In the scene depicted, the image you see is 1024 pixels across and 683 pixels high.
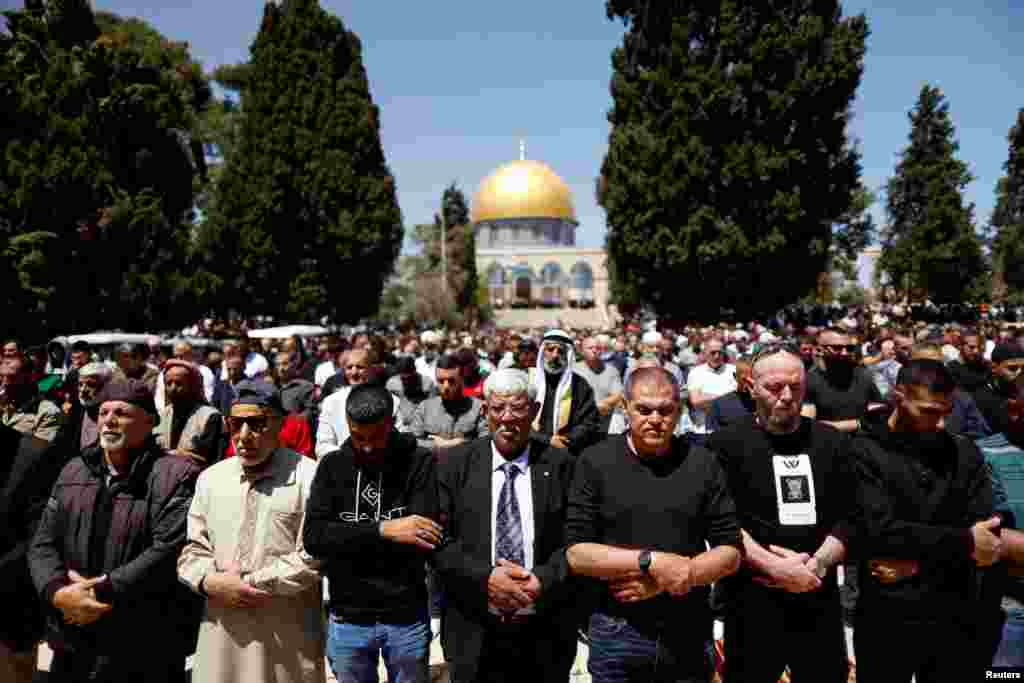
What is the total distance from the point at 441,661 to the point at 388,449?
2077 mm

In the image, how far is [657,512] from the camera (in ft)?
9.32

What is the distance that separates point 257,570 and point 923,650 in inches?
110

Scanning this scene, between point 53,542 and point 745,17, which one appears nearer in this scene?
point 53,542

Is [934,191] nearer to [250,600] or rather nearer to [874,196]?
[874,196]

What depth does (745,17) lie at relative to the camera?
2345cm

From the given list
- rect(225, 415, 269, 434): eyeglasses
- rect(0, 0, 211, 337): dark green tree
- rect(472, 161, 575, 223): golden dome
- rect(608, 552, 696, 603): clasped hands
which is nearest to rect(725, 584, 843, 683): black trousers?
rect(608, 552, 696, 603): clasped hands

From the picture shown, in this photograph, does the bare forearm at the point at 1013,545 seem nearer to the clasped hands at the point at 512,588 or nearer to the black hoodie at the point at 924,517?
the black hoodie at the point at 924,517

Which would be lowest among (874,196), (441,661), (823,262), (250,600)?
(441,661)

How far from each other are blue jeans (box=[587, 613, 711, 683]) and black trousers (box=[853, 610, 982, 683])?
0.76 meters

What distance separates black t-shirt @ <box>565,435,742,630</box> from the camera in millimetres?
2838

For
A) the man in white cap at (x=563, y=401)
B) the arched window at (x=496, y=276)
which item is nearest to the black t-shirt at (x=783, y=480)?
the man in white cap at (x=563, y=401)

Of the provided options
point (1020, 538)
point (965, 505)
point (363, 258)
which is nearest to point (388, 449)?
point (965, 505)

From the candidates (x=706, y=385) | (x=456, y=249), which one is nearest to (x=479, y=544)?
(x=706, y=385)

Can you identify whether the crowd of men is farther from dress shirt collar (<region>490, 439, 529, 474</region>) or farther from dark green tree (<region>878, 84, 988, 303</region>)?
dark green tree (<region>878, 84, 988, 303</region>)
